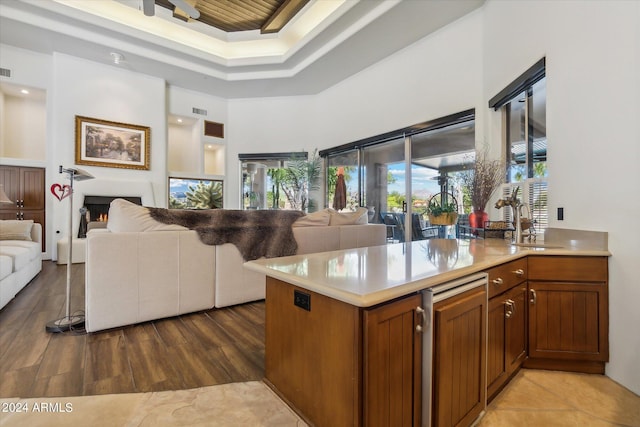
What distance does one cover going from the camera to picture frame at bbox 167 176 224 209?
6879mm

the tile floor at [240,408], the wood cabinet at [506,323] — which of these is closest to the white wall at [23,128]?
the tile floor at [240,408]

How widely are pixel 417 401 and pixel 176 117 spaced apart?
7688mm

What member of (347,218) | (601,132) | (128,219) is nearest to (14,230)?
(128,219)

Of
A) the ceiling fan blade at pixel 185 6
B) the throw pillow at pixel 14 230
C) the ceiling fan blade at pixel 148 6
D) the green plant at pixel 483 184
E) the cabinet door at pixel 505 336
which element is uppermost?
the ceiling fan blade at pixel 185 6

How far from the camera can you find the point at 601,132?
1.89 meters

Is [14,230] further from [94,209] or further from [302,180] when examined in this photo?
[302,180]

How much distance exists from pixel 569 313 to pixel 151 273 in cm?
307

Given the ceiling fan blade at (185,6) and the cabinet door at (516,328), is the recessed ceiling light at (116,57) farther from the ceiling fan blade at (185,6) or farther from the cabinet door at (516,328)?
the cabinet door at (516,328)

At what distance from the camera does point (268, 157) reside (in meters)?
7.41

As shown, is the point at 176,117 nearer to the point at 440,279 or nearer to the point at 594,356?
the point at 440,279

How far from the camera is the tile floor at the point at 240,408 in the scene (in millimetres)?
1337

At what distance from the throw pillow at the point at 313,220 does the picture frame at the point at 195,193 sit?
474cm

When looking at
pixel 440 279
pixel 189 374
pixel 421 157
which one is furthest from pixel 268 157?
pixel 440 279

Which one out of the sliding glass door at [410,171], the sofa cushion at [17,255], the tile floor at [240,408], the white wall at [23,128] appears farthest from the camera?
the white wall at [23,128]
